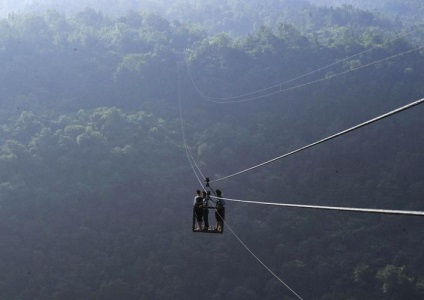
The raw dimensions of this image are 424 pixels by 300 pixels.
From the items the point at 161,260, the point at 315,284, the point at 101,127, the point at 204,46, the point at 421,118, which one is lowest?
the point at 315,284

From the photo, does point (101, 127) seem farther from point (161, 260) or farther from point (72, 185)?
point (161, 260)

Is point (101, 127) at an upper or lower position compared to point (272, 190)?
upper

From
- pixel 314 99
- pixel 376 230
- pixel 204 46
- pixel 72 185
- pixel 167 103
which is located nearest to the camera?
pixel 376 230

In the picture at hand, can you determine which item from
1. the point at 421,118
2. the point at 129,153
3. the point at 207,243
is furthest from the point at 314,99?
the point at 207,243

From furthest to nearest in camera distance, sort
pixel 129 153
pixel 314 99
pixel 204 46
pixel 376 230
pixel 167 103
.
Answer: pixel 204 46 → pixel 167 103 → pixel 314 99 → pixel 129 153 → pixel 376 230

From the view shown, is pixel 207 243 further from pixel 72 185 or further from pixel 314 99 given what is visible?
pixel 314 99

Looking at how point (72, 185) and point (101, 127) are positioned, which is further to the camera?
point (101, 127)
